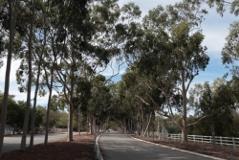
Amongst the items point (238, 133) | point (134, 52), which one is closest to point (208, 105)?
point (134, 52)

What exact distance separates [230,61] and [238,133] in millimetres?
37026

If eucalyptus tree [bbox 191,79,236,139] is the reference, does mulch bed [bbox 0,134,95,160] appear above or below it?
below

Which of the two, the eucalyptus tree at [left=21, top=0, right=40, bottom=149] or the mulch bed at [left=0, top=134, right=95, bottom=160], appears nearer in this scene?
the mulch bed at [left=0, top=134, right=95, bottom=160]

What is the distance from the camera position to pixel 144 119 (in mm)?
92938

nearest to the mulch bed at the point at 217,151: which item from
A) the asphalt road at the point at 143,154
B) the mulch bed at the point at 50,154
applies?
the asphalt road at the point at 143,154

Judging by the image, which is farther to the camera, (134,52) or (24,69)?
(134,52)

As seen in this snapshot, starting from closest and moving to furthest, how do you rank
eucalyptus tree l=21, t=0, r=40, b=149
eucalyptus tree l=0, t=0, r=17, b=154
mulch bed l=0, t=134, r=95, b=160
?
eucalyptus tree l=0, t=0, r=17, b=154, mulch bed l=0, t=134, r=95, b=160, eucalyptus tree l=21, t=0, r=40, b=149

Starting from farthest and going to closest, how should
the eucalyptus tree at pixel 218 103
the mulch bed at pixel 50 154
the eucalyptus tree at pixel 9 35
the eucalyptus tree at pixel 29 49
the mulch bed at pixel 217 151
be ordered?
the eucalyptus tree at pixel 218 103, the mulch bed at pixel 217 151, the eucalyptus tree at pixel 29 49, the mulch bed at pixel 50 154, the eucalyptus tree at pixel 9 35

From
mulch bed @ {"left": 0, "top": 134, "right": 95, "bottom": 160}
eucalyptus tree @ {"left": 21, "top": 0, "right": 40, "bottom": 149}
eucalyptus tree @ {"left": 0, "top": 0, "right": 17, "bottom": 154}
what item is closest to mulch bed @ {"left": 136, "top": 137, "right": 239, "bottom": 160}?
mulch bed @ {"left": 0, "top": 134, "right": 95, "bottom": 160}

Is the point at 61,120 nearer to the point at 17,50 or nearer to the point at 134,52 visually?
the point at 134,52

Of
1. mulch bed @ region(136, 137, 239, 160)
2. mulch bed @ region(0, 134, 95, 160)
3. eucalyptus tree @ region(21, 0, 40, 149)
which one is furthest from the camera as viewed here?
mulch bed @ region(136, 137, 239, 160)

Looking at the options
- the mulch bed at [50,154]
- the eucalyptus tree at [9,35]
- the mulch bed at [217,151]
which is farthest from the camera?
the mulch bed at [217,151]

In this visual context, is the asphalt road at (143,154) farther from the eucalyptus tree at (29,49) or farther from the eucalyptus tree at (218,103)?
the eucalyptus tree at (218,103)

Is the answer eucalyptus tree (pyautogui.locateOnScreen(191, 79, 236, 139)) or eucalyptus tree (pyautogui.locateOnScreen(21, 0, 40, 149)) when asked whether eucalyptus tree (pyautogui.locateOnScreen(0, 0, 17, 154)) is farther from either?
eucalyptus tree (pyautogui.locateOnScreen(191, 79, 236, 139))
